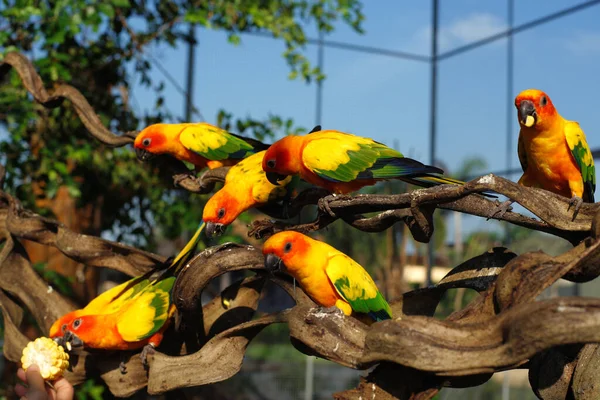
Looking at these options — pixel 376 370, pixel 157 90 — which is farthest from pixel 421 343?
pixel 157 90

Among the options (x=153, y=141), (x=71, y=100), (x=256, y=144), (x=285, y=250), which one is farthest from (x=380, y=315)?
(x=71, y=100)

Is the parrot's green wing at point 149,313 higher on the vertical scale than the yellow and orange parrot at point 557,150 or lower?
lower

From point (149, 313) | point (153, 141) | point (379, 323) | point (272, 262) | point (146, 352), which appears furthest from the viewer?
point (153, 141)

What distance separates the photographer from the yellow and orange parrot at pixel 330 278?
1735 mm

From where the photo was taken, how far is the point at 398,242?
9469 millimetres

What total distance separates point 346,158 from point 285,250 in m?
0.48

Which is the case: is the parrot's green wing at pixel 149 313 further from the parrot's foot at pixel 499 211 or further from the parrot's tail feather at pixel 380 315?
the parrot's foot at pixel 499 211

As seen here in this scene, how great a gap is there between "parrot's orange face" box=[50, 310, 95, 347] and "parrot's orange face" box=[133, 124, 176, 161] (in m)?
0.80

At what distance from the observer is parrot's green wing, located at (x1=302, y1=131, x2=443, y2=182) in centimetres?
204

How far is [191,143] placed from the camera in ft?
9.11

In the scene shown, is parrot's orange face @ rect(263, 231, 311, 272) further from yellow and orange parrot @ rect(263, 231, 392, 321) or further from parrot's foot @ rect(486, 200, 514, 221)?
parrot's foot @ rect(486, 200, 514, 221)

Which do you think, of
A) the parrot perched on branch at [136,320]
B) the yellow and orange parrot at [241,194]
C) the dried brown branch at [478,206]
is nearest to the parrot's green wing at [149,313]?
the parrot perched on branch at [136,320]

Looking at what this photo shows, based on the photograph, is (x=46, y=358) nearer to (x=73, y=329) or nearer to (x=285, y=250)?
(x=73, y=329)

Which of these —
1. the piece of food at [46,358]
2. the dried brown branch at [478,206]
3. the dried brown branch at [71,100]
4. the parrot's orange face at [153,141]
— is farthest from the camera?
the parrot's orange face at [153,141]
